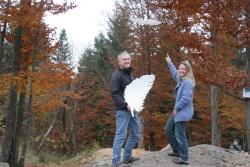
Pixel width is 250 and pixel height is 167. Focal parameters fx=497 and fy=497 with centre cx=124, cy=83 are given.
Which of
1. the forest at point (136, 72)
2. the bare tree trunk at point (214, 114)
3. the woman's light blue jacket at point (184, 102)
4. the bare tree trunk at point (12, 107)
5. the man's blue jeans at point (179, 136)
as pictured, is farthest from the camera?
the bare tree trunk at point (214, 114)

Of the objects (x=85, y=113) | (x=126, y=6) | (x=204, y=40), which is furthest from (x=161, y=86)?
(x=204, y=40)

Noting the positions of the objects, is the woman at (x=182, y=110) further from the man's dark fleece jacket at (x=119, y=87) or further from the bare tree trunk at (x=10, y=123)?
the bare tree trunk at (x=10, y=123)

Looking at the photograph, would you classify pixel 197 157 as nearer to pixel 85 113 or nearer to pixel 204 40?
pixel 204 40

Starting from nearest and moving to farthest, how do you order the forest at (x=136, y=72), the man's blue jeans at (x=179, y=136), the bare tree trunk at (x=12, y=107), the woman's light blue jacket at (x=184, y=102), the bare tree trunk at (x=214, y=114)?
1. the woman's light blue jacket at (x=184, y=102)
2. the man's blue jeans at (x=179, y=136)
3. the forest at (x=136, y=72)
4. the bare tree trunk at (x=12, y=107)
5. the bare tree trunk at (x=214, y=114)

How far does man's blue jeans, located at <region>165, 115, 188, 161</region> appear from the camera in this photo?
878 cm

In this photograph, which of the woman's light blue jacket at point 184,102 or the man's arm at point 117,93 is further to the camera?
the woman's light blue jacket at point 184,102

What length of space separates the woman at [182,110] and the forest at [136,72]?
6.43 feet

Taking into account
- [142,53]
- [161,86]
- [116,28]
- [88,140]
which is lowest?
[88,140]

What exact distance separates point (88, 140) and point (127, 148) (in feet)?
100

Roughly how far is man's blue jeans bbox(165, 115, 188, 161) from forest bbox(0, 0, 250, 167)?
247 centimetres

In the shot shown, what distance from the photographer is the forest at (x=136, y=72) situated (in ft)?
42.3

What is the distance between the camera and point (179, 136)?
8.79 m

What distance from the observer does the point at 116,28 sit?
3048 cm

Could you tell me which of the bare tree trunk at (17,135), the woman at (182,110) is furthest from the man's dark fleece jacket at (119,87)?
the bare tree trunk at (17,135)
